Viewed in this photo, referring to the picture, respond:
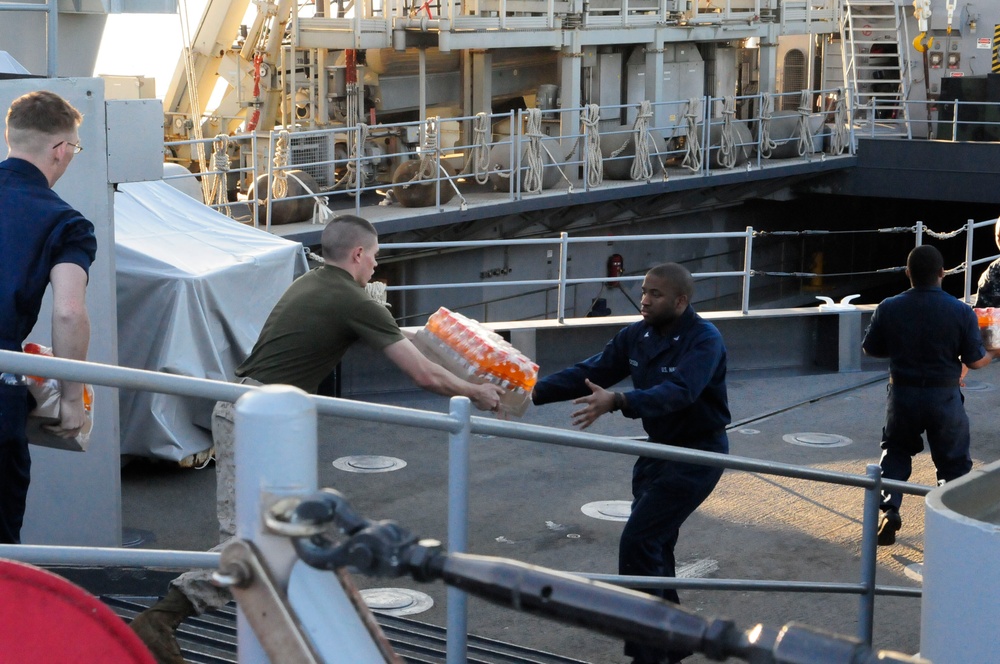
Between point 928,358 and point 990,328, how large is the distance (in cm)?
57

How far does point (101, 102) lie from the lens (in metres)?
4.88

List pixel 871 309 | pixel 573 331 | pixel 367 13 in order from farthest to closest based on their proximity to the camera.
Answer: pixel 367 13
pixel 871 309
pixel 573 331

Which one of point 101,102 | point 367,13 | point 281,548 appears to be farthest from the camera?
point 367,13

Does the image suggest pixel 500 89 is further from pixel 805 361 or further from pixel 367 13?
pixel 805 361

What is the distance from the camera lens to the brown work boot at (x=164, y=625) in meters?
3.45

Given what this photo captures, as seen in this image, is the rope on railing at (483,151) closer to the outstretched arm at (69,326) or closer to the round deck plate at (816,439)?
the round deck plate at (816,439)

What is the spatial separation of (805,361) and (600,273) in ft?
26.4

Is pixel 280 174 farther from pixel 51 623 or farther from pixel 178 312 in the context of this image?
pixel 51 623

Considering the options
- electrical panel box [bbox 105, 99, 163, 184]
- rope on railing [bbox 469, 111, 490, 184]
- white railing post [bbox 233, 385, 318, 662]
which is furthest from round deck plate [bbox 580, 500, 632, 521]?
rope on railing [bbox 469, 111, 490, 184]

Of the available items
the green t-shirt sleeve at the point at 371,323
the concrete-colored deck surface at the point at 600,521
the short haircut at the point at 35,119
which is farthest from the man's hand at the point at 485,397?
the short haircut at the point at 35,119

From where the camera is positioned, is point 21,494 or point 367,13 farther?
point 367,13

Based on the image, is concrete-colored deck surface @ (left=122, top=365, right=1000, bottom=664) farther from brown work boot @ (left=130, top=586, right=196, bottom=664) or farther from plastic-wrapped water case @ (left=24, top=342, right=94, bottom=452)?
plastic-wrapped water case @ (left=24, top=342, right=94, bottom=452)

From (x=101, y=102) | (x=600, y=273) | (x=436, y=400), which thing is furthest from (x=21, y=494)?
(x=600, y=273)

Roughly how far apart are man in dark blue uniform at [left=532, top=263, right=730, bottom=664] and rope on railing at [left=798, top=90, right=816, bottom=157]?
1682 centimetres
